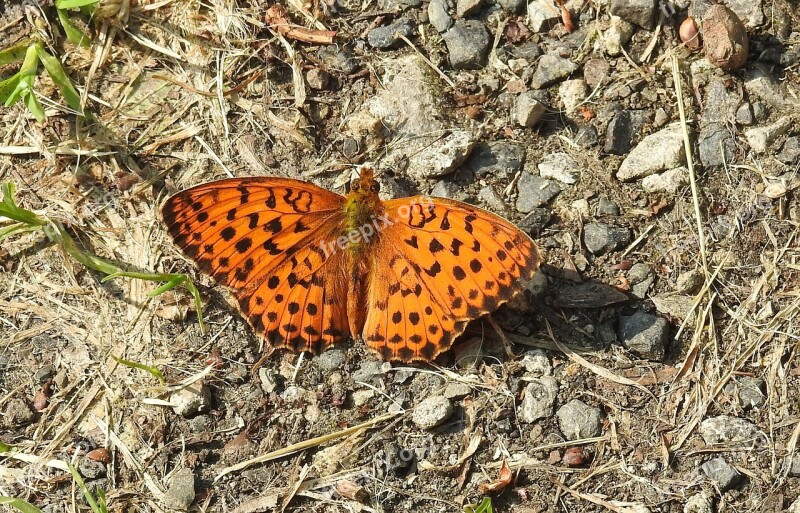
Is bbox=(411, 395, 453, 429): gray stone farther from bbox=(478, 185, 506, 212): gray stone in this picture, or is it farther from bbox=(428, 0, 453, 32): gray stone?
bbox=(428, 0, 453, 32): gray stone

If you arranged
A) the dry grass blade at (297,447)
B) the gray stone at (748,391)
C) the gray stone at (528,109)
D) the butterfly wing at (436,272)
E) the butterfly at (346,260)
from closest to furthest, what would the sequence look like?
1. the butterfly wing at (436,272)
2. the butterfly at (346,260)
3. the gray stone at (748,391)
4. the dry grass blade at (297,447)
5. the gray stone at (528,109)

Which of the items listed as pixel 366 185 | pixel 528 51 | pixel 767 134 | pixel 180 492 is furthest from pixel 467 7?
pixel 180 492

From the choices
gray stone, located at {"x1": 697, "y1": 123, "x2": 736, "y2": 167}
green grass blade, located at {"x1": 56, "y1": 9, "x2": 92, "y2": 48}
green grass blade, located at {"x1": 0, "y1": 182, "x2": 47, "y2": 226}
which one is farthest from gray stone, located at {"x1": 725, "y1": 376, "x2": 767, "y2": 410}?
green grass blade, located at {"x1": 56, "y1": 9, "x2": 92, "y2": 48}

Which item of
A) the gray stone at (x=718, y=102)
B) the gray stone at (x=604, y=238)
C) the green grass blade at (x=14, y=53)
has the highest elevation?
the green grass blade at (x=14, y=53)

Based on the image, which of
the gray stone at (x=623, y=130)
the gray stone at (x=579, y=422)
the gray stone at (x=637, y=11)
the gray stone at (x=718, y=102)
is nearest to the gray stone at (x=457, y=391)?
the gray stone at (x=579, y=422)

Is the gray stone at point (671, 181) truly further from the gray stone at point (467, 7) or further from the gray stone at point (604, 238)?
the gray stone at point (467, 7)

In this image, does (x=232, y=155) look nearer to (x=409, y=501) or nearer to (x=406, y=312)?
(x=406, y=312)
